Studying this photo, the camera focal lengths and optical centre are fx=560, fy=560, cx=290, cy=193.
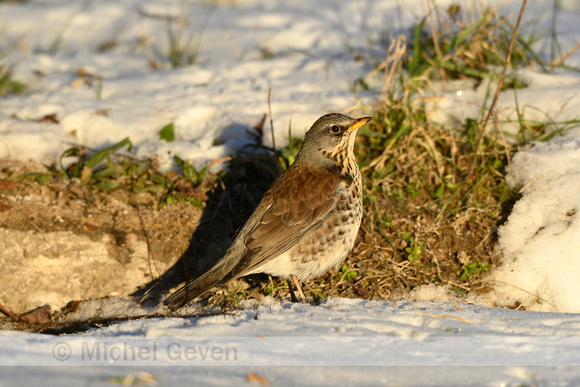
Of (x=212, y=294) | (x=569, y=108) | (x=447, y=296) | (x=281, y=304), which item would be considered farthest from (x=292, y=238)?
(x=569, y=108)

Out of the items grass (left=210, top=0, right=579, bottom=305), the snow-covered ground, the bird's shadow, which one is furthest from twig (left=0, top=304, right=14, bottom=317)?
grass (left=210, top=0, right=579, bottom=305)

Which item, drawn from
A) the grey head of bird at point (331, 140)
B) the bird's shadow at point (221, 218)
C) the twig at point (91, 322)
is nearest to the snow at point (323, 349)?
the twig at point (91, 322)

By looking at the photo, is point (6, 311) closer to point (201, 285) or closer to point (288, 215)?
point (201, 285)

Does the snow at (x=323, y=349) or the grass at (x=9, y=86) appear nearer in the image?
the snow at (x=323, y=349)

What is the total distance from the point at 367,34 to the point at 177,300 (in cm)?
482

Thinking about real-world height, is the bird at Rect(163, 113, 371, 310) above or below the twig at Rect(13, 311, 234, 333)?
above

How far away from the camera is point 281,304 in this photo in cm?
391

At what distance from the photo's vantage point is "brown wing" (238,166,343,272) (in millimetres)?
4062

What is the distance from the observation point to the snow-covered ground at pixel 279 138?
274 centimetres

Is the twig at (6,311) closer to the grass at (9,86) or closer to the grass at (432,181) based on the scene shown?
the grass at (432,181)

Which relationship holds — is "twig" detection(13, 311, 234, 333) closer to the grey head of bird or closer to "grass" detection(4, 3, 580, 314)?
"grass" detection(4, 3, 580, 314)

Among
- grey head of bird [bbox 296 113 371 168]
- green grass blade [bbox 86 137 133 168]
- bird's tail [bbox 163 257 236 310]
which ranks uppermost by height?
grey head of bird [bbox 296 113 371 168]

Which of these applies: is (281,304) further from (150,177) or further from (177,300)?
(150,177)

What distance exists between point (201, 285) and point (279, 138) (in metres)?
1.99
